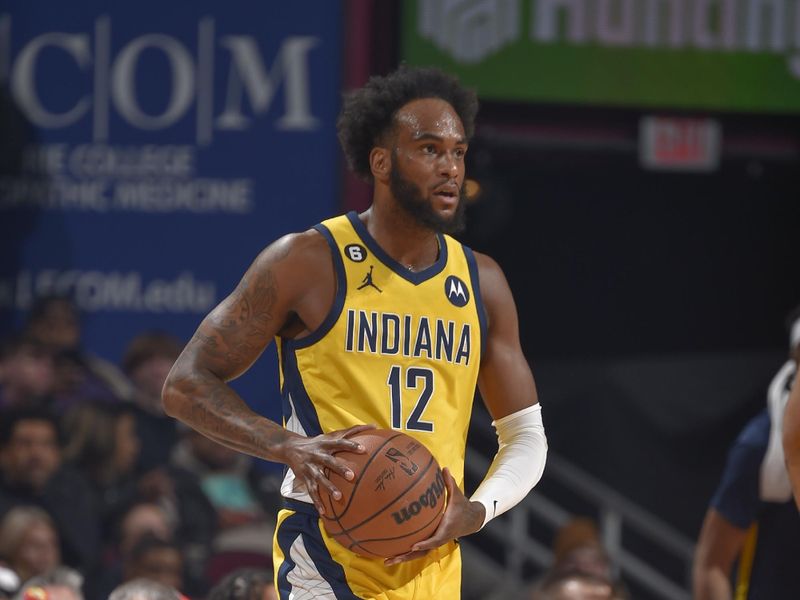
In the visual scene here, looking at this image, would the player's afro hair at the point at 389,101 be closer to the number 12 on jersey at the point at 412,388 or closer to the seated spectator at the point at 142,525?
the number 12 on jersey at the point at 412,388

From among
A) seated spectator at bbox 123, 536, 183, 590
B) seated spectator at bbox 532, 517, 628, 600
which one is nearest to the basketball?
seated spectator at bbox 532, 517, 628, 600

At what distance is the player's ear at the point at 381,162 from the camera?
398 cm

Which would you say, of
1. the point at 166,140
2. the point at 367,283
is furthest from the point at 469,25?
the point at 367,283

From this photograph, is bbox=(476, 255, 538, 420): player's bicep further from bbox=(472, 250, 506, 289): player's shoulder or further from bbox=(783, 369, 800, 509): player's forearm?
bbox=(783, 369, 800, 509): player's forearm

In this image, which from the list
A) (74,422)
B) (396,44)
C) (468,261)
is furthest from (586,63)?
(468,261)

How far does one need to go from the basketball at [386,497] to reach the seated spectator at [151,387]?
4049mm

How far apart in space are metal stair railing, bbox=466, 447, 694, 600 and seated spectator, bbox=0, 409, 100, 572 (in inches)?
112

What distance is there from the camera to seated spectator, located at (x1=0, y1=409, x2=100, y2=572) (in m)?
7.09

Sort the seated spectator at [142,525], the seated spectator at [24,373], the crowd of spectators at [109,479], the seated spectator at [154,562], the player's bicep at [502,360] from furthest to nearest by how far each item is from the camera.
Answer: the seated spectator at [24,373]
the seated spectator at [142,525]
the crowd of spectators at [109,479]
the seated spectator at [154,562]
the player's bicep at [502,360]

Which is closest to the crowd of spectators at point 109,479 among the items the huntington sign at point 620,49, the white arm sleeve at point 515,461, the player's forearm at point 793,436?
the huntington sign at point 620,49

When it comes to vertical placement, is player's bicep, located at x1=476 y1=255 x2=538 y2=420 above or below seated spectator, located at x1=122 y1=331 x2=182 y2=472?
above

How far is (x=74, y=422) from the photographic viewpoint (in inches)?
299

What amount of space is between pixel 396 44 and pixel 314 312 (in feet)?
16.4

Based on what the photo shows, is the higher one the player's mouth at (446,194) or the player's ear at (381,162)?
the player's ear at (381,162)
